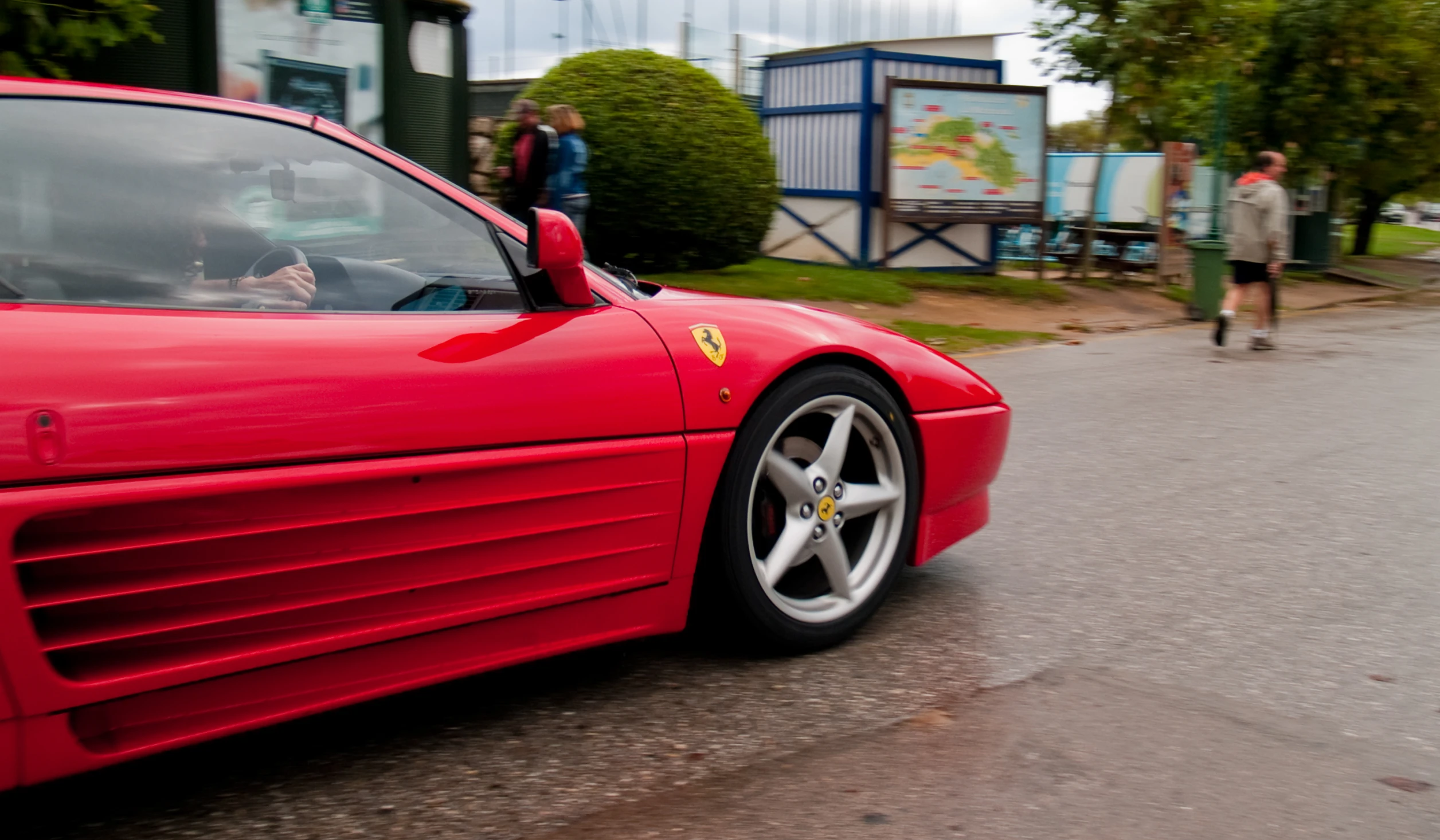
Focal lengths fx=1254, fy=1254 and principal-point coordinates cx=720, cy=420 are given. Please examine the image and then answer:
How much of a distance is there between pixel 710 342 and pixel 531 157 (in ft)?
26.9

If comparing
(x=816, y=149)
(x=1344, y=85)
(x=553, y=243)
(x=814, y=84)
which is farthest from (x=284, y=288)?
(x=1344, y=85)

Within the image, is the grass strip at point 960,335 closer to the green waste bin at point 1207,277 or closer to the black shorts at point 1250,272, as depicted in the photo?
the black shorts at point 1250,272

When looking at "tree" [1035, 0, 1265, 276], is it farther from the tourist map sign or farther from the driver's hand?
the driver's hand

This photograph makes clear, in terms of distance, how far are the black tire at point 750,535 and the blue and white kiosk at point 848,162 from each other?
13.1 m

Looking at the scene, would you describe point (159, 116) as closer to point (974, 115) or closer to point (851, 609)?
point (851, 609)

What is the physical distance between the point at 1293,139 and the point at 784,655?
66.4 feet

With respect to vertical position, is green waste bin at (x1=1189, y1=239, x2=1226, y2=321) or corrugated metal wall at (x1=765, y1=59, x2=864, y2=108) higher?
corrugated metal wall at (x1=765, y1=59, x2=864, y2=108)

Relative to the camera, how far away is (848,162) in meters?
16.7

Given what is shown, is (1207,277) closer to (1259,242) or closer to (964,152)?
(964,152)

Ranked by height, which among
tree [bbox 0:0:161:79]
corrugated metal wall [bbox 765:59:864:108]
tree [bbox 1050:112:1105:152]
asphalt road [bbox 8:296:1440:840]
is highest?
tree [bbox 1050:112:1105:152]

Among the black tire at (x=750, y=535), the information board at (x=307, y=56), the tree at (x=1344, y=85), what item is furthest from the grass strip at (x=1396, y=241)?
the black tire at (x=750, y=535)

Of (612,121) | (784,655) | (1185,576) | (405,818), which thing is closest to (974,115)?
(612,121)

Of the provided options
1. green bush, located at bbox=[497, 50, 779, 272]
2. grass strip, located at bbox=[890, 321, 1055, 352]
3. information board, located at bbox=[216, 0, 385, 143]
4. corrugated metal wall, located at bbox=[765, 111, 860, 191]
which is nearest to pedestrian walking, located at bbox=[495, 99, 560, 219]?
information board, located at bbox=[216, 0, 385, 143]

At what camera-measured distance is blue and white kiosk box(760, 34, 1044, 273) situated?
16.4 m
